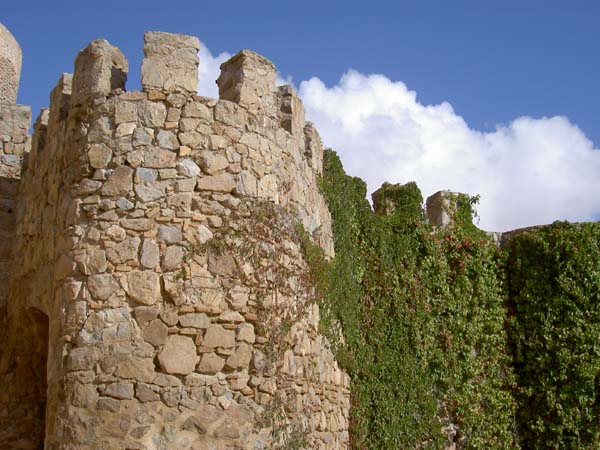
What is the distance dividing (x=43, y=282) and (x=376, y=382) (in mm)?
4102

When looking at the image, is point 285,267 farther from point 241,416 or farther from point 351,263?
point 351,263

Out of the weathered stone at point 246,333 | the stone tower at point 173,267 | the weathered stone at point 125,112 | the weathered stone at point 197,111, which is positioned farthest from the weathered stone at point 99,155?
the weathered stone at point 246,333

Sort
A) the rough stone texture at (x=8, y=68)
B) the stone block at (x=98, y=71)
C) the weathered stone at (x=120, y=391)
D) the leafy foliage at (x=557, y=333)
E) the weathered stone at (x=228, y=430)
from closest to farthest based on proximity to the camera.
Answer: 1. the weathered stone at (x=120, y=391)
2. the weathered stone at (x=228, y=430)
3. the stone block at (x=98, y=71)
4. the leafy foliage at (x=557, y=333)
5. the rough stone texture at (x=8, y=68)

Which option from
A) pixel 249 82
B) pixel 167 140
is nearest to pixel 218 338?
pixel 167 140

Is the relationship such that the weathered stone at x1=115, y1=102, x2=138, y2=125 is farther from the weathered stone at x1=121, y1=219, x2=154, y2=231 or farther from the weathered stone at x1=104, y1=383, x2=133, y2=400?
the weathered stone at x1=104, y1=383, x2=133, y2=400

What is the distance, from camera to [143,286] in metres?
6.96

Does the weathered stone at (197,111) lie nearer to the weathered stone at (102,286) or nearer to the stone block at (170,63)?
the stone block at (170,63)

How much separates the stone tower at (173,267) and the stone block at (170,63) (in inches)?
0.6

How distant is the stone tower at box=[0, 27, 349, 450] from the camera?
677 cm

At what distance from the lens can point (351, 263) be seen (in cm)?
1004

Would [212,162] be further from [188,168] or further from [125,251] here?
[125,251]

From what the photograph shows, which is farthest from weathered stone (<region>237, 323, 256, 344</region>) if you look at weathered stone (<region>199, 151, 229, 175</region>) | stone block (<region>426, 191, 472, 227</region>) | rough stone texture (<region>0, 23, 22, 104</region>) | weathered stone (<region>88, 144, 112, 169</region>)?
rough stone texture (<region>0, 23, 22, 104</region>)

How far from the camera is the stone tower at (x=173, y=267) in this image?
677 cm

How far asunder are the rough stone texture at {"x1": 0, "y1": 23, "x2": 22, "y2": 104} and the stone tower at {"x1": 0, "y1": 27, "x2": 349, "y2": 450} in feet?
10.0
